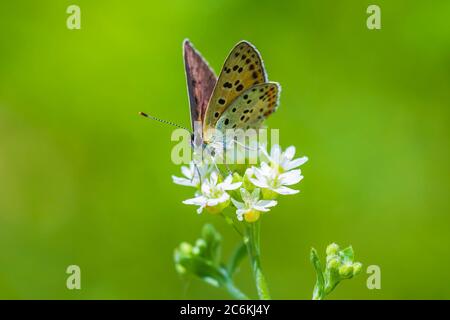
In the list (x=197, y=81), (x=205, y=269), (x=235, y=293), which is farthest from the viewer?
(x=197, y=81)

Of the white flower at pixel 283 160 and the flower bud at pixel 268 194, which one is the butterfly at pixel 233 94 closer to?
the white flower at pixel 283 160

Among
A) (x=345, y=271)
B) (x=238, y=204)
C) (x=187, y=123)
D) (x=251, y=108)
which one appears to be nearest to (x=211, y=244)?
(x=238, y=204)

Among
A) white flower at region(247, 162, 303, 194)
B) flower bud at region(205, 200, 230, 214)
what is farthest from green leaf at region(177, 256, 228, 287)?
white flower at region(247, 162, 303, 194)

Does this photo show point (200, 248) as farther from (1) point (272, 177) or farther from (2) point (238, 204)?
(1) point (272, 177)

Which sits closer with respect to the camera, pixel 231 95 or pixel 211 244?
pixel 211 244

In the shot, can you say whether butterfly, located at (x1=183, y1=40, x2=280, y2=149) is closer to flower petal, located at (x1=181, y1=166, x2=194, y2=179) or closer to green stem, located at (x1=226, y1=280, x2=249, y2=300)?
flower petal, located at (x1=181, y1=166, x2=194, y2=179)
